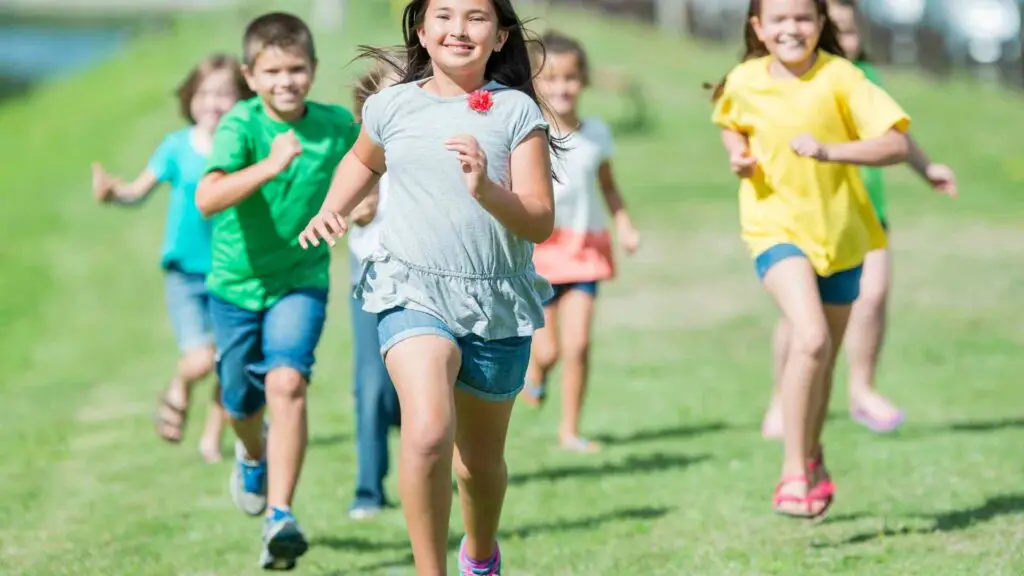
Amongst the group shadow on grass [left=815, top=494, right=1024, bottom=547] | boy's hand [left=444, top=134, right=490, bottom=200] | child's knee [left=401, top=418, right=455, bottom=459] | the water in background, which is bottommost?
the water in background

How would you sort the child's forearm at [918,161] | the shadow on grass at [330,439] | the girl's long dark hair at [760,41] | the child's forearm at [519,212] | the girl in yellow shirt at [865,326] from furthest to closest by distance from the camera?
the shadow on grass at [330,439] < the girl in yellow shirt at [865,326] < the child's forearm at [918,161] < the girl's long dark hair at [760,41] < the child's forearm at [519,212]

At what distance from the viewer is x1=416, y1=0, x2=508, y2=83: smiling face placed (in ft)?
17.6

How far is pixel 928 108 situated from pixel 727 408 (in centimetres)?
1926

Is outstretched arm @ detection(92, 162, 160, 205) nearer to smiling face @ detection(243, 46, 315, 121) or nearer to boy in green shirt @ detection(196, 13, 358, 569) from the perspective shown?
boy in green shirt @ detection(196, 13, 358, 569)

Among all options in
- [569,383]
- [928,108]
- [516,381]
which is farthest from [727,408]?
[928,108]

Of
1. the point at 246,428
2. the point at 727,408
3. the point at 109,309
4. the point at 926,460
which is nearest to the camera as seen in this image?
the point at 246,428

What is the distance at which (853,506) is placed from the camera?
7.33 m

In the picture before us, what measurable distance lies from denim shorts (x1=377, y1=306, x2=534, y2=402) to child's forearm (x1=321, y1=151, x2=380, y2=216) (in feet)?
1.35

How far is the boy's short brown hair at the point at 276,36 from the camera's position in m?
6.70

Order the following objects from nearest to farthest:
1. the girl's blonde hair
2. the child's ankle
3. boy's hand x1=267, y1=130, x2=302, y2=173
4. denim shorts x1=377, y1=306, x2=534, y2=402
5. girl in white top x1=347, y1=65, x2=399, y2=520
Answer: denim shorts x1=377, y1=306, x2=534, y2=402 → the child's ankle → boy's hand x1=267, y1=130, x2=302, y2=173 → the girl's blonde hair → girl in white top x1=347, y1=65, x2=399, y2=520

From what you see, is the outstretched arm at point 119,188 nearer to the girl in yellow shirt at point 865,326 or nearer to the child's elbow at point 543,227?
the girl in yellow shirt at point 865,326

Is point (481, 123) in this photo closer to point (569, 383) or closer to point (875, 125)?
point (875, 125)

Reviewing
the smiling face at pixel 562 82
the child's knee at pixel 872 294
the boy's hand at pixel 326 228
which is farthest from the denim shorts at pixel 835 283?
the child's knee at pixel 872 294

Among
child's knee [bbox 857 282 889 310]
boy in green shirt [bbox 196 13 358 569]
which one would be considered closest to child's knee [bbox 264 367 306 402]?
boy in green shirt [bbox 196 13 358 569]
